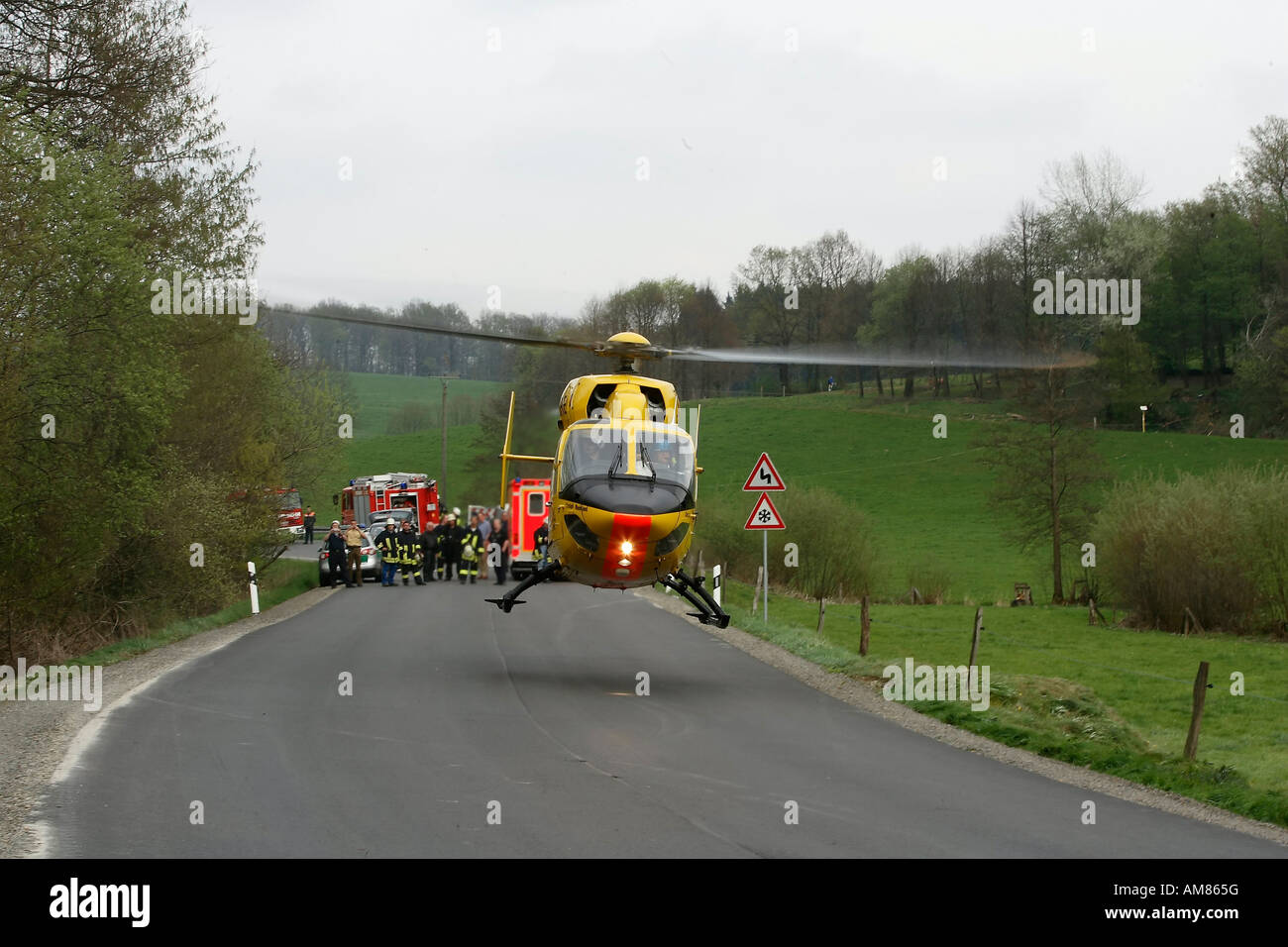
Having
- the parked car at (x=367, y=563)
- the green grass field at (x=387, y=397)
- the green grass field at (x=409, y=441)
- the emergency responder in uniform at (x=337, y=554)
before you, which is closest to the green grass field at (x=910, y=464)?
the parked car at (x=367, y=563)

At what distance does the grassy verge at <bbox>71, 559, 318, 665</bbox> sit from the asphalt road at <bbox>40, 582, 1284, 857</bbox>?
2.54 meters

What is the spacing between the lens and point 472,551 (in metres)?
34.5

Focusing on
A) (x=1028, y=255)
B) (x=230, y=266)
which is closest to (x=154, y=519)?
(x=230, y=266)

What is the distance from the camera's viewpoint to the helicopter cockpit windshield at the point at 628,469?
1490 centimetres

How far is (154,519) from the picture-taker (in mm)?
25984

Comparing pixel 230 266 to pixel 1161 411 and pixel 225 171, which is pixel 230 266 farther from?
pixel 1161 411

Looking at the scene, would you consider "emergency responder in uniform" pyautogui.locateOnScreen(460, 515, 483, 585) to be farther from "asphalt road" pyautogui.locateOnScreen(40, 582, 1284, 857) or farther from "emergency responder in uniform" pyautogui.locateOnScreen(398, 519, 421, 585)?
"asphalt road" pyautogui.locateOnScreen(40, 582, 1284, 857)

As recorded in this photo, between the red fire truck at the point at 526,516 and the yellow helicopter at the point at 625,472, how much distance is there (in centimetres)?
1844

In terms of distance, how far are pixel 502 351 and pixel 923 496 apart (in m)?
35.6

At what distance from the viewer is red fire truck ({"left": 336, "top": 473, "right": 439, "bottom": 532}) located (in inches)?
1912

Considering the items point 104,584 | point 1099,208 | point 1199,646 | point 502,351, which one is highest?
point 1099,208

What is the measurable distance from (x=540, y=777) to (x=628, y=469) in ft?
18.9

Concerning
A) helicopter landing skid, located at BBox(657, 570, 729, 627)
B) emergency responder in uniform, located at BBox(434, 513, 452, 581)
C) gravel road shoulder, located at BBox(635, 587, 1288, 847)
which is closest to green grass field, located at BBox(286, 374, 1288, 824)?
gravel road shoulder, located at BBox(635, 587, 1288, 847)

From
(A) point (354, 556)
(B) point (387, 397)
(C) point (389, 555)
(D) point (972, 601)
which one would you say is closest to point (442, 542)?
(C) point (389, 555)
